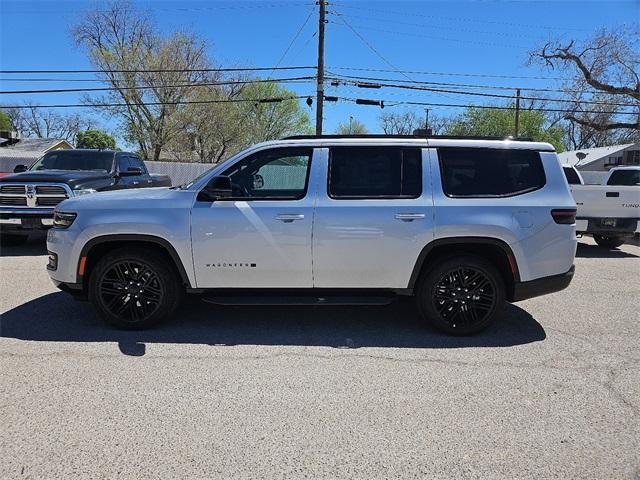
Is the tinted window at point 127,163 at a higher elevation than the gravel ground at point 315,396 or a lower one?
higher

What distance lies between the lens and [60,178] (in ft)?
28.4

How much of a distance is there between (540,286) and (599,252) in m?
6.93

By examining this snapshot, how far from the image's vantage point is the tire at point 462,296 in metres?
4.62

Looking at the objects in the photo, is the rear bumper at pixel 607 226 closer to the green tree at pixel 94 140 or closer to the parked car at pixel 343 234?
the parked car at pixel 343 234

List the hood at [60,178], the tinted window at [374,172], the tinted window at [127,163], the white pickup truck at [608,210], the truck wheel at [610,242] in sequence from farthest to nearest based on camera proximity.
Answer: the truck wheel at [610,242]
the tinted window at [127,163]
the white pickup truck at [608,210]
the hood at [60,178]
the tinted window at [374,172]

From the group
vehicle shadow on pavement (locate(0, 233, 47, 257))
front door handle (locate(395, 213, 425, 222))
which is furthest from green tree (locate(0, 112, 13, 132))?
front door handle (locate(395, 213, 425, 222))

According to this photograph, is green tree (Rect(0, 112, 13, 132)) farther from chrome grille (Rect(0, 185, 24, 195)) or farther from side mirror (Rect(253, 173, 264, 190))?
side mirror (Rect(253, 173, 264, 190))

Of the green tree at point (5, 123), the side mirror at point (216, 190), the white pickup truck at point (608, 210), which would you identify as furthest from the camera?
the green tree at point (5, 123)

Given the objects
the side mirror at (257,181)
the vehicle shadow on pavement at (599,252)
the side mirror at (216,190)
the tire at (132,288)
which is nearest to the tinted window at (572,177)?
the vehicle shadow on pavement at (599,252)

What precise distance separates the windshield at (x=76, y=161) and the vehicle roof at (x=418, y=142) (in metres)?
6.98

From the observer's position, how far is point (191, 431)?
9.83 feet

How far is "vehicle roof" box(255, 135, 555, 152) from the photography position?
4691 millimetres

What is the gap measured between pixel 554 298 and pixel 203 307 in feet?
14.8

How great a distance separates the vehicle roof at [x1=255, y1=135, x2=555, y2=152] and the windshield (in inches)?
275
